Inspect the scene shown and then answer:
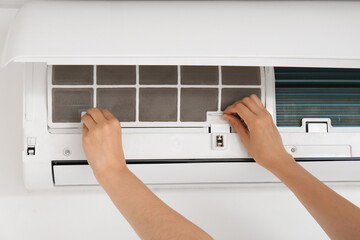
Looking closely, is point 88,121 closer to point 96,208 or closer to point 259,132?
point 96,208

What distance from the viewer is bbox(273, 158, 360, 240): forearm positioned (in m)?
0.76

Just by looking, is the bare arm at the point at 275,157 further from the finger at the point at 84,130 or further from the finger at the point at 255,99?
the finger at the point at 84,130

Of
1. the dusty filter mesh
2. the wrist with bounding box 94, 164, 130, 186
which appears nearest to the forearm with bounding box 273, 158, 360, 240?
the dusty filter mesh

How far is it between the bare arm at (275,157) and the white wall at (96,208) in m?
0.13

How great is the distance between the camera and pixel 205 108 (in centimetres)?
94

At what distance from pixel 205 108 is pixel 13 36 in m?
0.44

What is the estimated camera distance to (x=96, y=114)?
2.92 ft

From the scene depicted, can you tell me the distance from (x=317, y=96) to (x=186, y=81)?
0.32 meters

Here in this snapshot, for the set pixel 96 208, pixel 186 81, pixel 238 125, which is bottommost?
pixel 96 208

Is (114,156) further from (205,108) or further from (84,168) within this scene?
(205,108)

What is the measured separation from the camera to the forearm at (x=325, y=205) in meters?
0.76

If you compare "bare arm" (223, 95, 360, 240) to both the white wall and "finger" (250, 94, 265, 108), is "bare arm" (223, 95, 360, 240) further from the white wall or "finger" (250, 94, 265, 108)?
the white wall

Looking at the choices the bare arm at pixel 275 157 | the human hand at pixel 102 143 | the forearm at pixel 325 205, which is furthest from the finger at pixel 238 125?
the human hand at pixel 102 143

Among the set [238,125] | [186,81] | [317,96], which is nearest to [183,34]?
[186,81]
